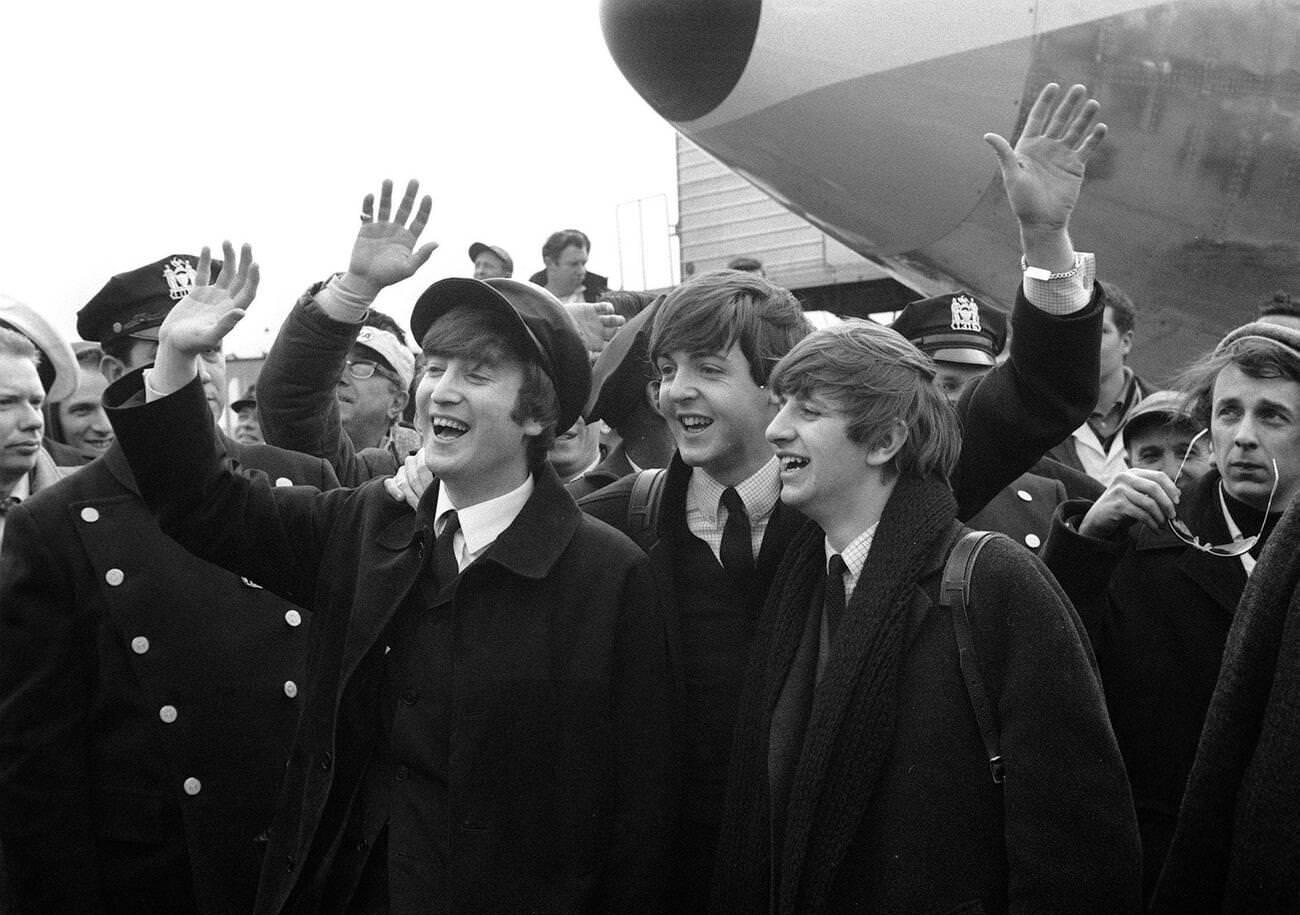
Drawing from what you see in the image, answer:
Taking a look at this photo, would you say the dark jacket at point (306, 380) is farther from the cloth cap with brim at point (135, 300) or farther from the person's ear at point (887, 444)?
the person's ear at point (887, 444)

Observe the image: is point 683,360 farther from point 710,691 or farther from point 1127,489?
point 1127,489

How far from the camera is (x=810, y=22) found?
14.5ft

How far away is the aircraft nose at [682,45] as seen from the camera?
429 cm

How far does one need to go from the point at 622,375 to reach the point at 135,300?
139 cm

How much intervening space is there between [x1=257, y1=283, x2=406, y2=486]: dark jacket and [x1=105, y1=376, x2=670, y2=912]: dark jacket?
46cm

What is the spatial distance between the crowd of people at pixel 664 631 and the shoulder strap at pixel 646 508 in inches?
0.6

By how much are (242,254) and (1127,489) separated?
1.94m

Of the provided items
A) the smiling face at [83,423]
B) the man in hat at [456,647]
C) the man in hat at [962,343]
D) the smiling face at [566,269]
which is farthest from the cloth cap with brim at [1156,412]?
the smiling face at [566,269]

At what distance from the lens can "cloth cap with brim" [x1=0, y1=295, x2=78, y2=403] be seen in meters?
3.75

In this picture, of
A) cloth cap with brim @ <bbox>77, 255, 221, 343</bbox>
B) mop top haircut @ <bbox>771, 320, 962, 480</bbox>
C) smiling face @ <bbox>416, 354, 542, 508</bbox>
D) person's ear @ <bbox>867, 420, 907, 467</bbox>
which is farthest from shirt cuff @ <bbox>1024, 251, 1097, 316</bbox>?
cloth cap with brim @ <bbox>77, 255, 221, 343</bbox>

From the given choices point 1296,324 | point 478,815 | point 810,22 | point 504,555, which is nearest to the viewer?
point 478,815

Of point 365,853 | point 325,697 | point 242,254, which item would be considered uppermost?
point 242,254

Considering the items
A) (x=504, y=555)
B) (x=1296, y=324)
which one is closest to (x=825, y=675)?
(x=504, y=555)

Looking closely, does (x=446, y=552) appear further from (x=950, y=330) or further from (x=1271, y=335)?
(x=950, y=330)
